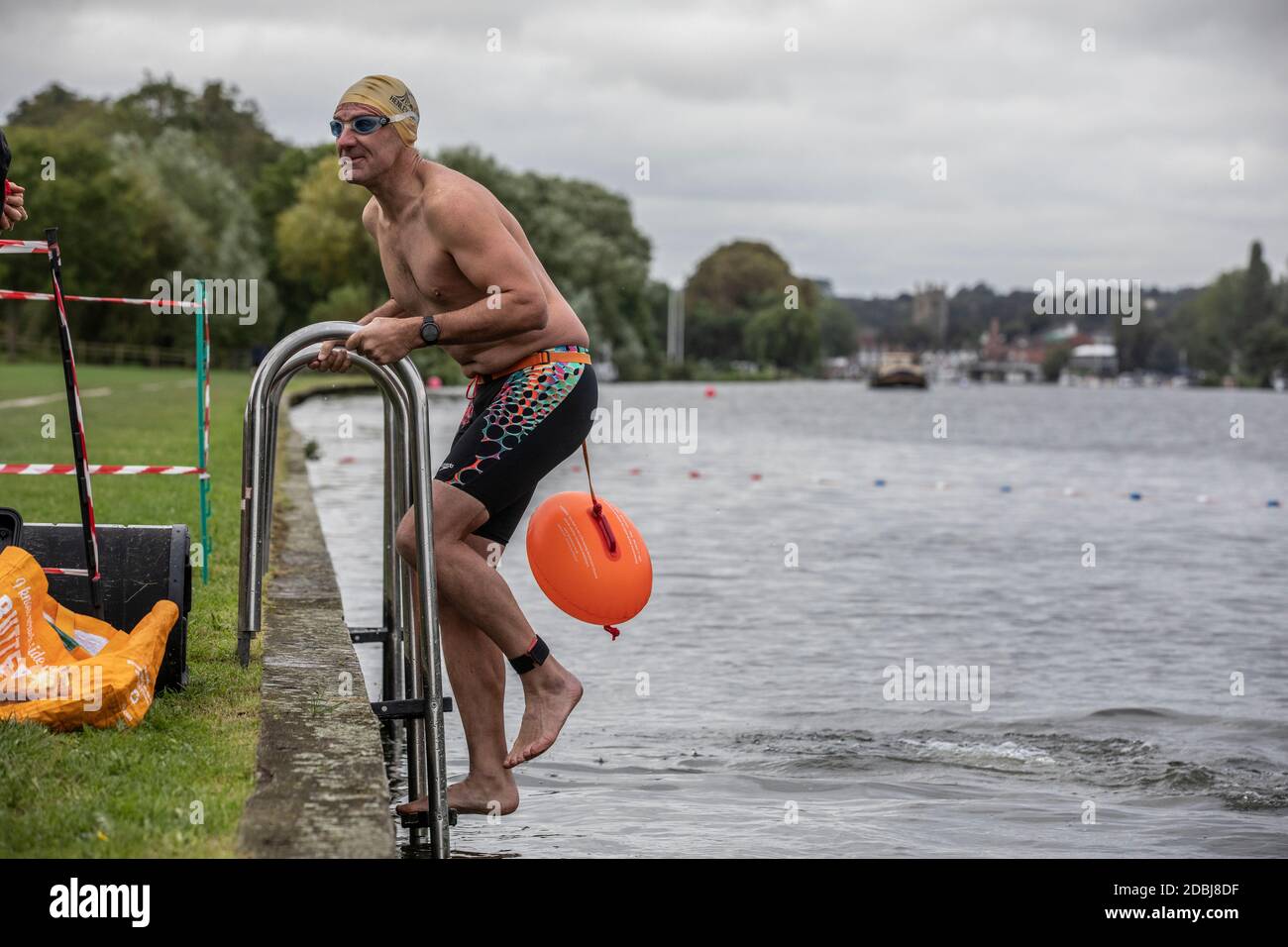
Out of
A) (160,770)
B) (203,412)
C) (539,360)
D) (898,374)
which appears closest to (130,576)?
(160,770)

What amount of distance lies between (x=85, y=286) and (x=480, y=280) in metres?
69.7

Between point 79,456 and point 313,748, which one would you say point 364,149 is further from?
point 313,748

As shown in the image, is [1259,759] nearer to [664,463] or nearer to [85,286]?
[664,463]

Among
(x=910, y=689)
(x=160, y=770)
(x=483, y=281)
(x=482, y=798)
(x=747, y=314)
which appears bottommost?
(x=910, y=689)

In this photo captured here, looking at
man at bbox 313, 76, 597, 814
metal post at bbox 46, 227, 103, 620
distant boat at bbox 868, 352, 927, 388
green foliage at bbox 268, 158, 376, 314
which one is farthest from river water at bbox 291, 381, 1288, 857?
distant boat at bbox 868, 352, 927, 388

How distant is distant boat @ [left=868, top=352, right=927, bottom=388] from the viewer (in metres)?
150

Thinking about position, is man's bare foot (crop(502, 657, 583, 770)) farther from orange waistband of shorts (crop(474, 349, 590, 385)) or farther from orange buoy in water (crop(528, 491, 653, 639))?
orange waistband of shorts (crop(474, 349, 590, 385))

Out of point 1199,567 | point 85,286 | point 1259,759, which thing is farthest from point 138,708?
point 85,286

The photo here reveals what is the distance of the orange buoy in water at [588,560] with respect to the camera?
5617mm

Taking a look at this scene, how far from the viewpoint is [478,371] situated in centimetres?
548

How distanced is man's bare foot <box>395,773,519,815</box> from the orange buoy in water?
0.62 metres

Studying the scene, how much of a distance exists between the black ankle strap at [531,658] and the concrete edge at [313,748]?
504 millimetres

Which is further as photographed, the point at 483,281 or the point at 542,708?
the point at 542,708

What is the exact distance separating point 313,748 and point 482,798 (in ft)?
2.56
